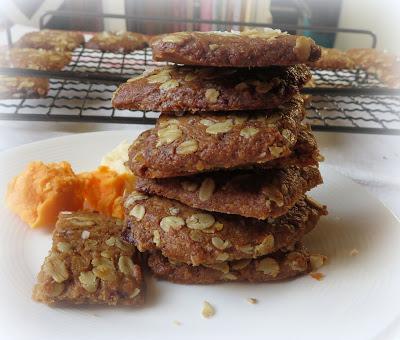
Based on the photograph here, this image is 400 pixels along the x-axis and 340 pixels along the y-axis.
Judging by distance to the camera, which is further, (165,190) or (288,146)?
(165,190)

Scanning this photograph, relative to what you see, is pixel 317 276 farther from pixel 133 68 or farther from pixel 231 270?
pixel 133 68

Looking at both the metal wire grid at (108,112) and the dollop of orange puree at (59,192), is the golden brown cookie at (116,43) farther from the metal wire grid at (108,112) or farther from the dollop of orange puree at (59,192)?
the dollop of orange puree at (59,192)

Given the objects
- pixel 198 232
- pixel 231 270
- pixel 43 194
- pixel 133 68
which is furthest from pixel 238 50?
pixel 133 68

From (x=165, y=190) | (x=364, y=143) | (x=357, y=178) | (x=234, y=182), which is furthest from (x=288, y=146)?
(x=364, y=143)

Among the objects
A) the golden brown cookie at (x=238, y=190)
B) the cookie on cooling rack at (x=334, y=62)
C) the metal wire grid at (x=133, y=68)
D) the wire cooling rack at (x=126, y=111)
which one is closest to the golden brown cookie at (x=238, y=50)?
the golden brown cookie at (x=238, y=190)

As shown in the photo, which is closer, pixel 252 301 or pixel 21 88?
pixel 252 301

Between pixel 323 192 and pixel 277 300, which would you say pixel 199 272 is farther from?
pixel 323 192

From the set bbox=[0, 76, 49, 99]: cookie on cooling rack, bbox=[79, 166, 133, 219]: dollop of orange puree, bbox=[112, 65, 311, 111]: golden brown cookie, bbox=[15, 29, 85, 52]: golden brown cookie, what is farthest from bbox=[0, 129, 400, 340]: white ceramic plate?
bbox=[15, 29, 85, 52]: golden brown cookie
